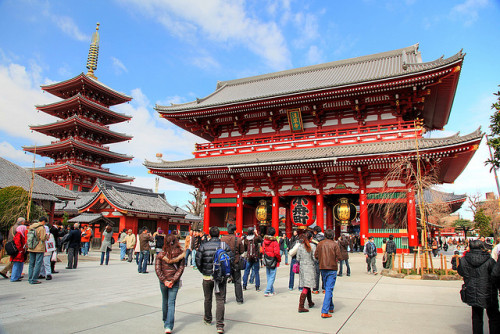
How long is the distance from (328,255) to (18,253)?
28.3 feet

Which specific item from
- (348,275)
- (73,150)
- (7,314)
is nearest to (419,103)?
(348,275)

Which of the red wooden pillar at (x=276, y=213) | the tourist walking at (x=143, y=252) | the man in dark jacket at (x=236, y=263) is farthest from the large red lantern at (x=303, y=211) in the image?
the man in dark jacket at (x=236, y=263)

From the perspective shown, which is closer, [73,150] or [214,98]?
[214,98]

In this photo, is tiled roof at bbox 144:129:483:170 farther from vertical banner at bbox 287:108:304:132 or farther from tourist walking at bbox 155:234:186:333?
tourist walking at bbox 155:234:186:333

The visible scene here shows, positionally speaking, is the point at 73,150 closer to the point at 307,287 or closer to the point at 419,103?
the point at 419,103

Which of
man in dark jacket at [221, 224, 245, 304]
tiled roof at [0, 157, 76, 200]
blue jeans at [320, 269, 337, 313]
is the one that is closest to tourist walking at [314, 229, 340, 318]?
blue jeans at [320, 269, 337, 313]

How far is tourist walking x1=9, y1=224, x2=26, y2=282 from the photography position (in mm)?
8969

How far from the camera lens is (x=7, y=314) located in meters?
5.84

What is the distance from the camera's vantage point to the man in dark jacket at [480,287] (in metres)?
4.50

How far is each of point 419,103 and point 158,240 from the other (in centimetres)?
1717

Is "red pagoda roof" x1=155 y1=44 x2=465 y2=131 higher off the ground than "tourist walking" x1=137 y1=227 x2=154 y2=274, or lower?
higher

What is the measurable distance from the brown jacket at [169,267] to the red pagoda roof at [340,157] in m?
13.7

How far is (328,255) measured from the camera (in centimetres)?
628

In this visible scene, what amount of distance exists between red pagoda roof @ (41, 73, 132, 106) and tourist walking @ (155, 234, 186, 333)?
44000 mm
